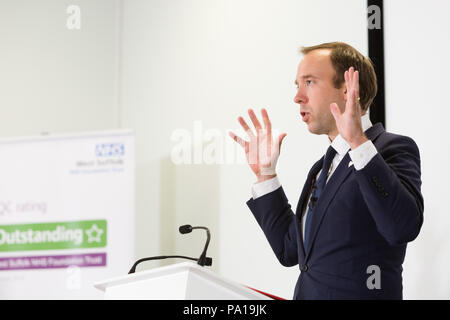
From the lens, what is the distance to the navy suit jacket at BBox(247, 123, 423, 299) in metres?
1.50

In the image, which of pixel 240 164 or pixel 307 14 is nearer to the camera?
pixel 307 14

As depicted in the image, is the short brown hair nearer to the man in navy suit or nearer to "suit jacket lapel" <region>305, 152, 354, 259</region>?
the man in navy suit

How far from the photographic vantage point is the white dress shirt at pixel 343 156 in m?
1.51

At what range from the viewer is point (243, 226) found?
336 cm

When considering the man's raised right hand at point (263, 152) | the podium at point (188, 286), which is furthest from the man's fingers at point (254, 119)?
the podium at point (188, 286)

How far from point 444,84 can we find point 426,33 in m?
0.23

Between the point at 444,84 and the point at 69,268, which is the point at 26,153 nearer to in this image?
the point at 69,268

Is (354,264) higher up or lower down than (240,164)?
lower down

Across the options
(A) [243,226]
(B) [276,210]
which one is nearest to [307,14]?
(A) [243,226]

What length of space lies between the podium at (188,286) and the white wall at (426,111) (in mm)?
1236

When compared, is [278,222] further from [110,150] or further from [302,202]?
[110,150]

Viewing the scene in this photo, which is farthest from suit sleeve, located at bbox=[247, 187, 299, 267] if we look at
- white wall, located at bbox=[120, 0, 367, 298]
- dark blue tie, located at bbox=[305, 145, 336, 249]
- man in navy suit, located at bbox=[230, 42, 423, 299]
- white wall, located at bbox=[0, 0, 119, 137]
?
white wall, located at bbox=[0, 0, 119, 137]

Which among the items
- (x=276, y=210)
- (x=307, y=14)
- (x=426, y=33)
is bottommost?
(x=276, y=210)

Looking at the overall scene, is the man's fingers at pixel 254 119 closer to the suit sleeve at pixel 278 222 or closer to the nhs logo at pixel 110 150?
the suit sleeve at pixel 278 222
